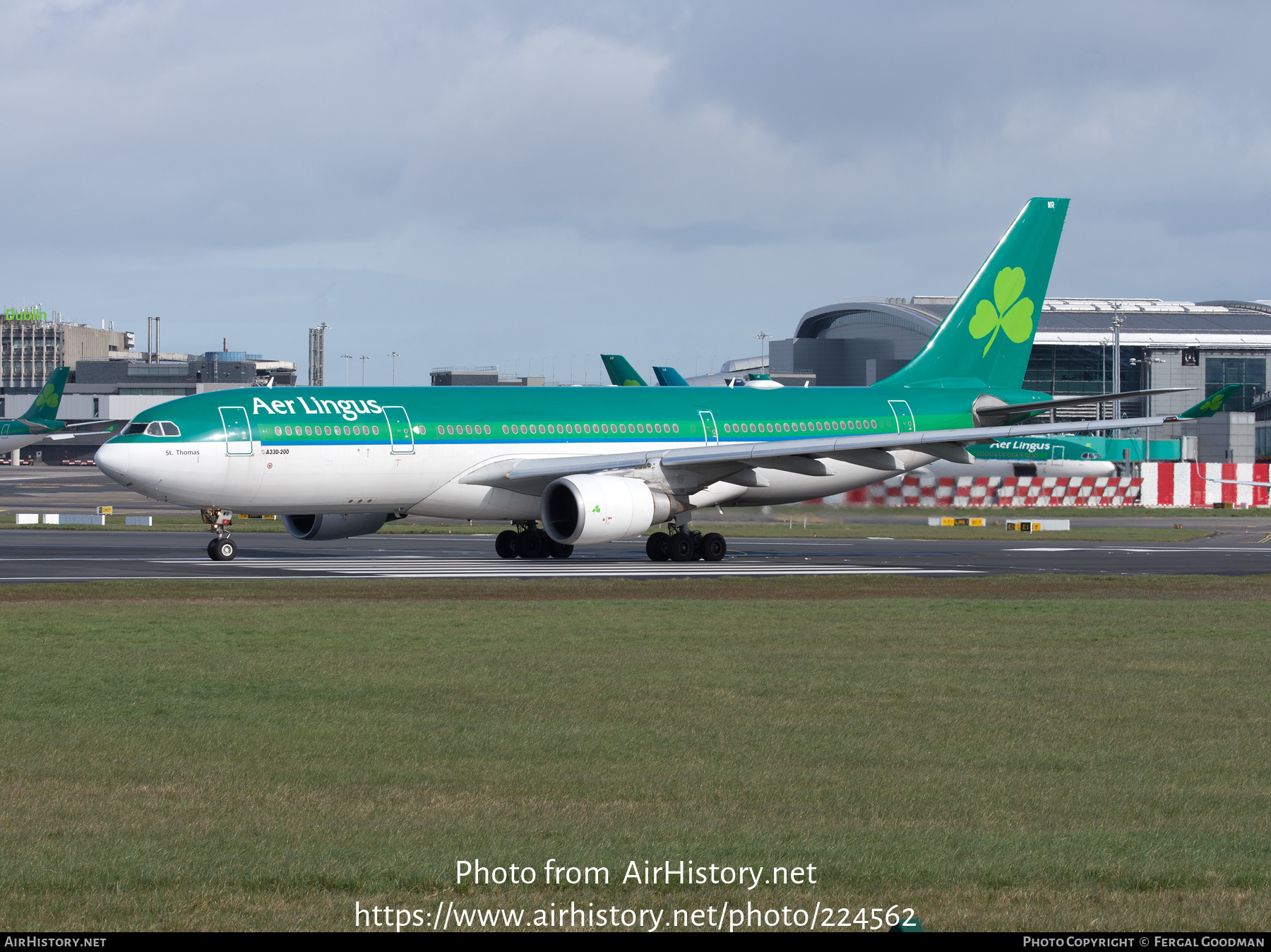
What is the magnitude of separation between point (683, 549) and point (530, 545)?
395 cm

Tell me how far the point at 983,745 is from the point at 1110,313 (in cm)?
13330

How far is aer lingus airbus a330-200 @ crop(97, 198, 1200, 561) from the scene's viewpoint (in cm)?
3178

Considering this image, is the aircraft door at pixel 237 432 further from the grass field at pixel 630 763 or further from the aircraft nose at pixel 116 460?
the grass field at pixel 630 763

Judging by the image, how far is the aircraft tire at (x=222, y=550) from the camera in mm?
32906

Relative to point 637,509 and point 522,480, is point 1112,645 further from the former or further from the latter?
point 522,480

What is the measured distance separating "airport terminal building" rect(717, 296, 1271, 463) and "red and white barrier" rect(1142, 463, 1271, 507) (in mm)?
43719

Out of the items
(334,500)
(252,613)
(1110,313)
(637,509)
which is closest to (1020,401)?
(637,509)

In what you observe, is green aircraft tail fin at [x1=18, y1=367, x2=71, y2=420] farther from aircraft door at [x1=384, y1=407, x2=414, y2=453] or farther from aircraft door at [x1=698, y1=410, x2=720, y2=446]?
aircraft door at [x1=698, y1=410, x2=720, y2=446]

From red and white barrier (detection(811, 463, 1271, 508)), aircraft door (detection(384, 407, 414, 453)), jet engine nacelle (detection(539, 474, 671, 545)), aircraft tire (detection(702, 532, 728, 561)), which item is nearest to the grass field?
jet engine nacelle (detection(539, 474, 671, 545))

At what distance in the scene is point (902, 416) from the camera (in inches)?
1560

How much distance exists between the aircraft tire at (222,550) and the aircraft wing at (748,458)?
18.4 ft

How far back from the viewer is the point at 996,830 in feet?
28.3

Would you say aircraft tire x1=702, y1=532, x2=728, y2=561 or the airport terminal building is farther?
the airport terminal building

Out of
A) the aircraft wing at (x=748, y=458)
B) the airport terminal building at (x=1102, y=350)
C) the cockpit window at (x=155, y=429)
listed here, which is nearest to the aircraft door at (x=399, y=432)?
the aircraft wing at (x=748, y=458)
